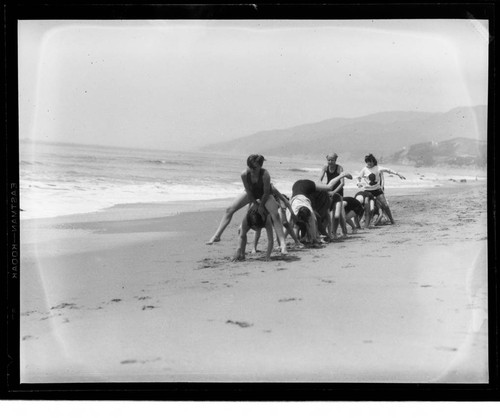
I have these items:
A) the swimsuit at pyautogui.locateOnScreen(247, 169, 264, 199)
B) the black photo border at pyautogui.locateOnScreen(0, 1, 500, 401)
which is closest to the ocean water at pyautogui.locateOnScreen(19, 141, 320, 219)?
the swimsuit at pyautogui.locateOnScreen(247, 169, 264, 199)

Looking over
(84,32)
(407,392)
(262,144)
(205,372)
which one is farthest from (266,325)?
(84,32)

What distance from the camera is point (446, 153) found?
6668 millimetres

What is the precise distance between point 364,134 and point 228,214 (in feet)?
4.31

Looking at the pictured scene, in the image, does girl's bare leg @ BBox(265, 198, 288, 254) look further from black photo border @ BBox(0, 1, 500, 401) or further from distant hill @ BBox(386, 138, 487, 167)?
black photo border @ BBox(0, 1, 500, 401)

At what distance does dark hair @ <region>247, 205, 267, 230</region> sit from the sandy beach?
405mm

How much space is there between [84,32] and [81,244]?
65.3 inches

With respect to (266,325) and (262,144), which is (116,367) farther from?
(262,144)

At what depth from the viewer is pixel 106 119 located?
639 cm

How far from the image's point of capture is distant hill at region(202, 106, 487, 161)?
20.6ft

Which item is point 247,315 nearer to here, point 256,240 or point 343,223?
point 256,240

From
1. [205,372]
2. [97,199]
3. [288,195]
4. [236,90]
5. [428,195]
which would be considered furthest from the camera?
[428,195]

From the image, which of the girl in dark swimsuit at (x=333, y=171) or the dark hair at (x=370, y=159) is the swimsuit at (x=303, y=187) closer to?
the girl in dark swimsuit at (x=333, y=171)

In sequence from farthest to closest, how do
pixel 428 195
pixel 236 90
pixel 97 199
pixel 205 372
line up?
pixel 428 195 → pixel 97 199 → pixel 236 90 → pixel 205 372

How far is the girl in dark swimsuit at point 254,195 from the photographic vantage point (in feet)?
21.7
